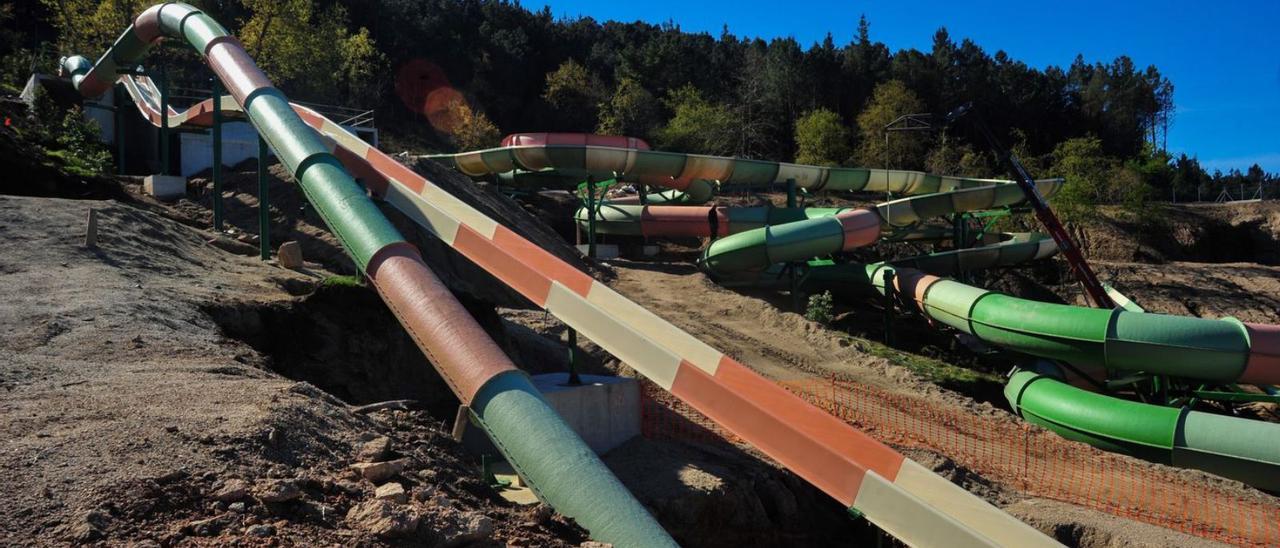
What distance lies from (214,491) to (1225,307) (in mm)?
32555

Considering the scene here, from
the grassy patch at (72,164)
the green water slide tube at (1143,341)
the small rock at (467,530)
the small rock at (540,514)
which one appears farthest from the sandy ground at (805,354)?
the grassy patch at (72,164)

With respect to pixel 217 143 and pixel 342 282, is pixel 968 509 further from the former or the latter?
pixel 217 143

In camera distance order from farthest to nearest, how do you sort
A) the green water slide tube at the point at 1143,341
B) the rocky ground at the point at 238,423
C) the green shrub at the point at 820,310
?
the green shrub at the point at 820,310 → the green water slide tube at the point at 1143,341 → the rocky ground at the point at 238,423

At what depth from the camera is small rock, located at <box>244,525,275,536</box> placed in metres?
5.20

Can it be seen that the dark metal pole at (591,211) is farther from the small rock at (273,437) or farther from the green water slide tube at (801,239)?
the small rock at (273,437)

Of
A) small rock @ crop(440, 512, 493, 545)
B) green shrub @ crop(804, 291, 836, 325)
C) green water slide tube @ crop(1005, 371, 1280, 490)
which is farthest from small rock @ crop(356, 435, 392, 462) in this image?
green shrub @ crop(804, 291, 836, 325)

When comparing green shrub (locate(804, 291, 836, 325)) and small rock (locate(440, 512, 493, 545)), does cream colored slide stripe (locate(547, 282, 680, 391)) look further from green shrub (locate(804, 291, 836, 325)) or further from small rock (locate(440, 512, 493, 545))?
green shrub (locate(804, 291, 836, 325))

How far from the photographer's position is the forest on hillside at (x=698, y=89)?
48.6 m

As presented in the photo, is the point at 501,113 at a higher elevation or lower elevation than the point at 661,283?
higher

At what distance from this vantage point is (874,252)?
3206cm

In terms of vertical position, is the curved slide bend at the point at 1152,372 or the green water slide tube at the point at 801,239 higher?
the green water slide tube at the point at 801,239

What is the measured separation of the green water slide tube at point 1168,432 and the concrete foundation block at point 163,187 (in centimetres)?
1689

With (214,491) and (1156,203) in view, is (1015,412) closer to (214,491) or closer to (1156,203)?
(214,491)

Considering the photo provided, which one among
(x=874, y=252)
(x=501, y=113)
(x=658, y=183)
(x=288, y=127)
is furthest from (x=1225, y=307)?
(x=501, y=113)
